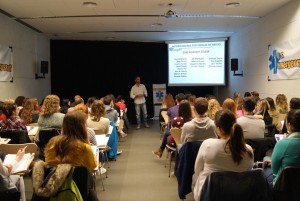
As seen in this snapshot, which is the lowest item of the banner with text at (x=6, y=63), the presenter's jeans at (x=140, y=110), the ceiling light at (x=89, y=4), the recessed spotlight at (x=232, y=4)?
the presenter's jeans at (x=140, y=110)

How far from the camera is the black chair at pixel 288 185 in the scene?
2191 millimetres

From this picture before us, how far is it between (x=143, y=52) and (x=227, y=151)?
9.45m

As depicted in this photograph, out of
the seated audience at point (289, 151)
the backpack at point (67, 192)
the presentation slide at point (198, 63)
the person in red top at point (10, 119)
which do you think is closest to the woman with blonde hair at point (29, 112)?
the person in red top at point (10, 119)

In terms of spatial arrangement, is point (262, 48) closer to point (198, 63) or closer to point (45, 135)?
point (198, 63)

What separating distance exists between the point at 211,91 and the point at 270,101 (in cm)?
680

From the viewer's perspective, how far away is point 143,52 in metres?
11.4

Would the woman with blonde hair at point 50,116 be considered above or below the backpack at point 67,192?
above

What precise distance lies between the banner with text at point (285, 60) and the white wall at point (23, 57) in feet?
19.4

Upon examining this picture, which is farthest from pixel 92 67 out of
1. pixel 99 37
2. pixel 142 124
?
pixel 142 124

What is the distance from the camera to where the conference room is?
19.6ft

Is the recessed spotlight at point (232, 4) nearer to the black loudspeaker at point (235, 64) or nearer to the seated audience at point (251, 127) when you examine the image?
the black loudspeaker at point (235, 64)

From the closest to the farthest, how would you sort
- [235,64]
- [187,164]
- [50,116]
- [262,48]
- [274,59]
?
1. [187,164]
2. [50,116]
3. [274,59]
4. [262,48]
5. [235,64]

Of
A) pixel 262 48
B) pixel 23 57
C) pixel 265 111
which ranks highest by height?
pixel 262 48

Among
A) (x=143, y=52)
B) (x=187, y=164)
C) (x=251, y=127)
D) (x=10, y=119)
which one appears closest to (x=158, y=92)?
(x=143, y=52)
